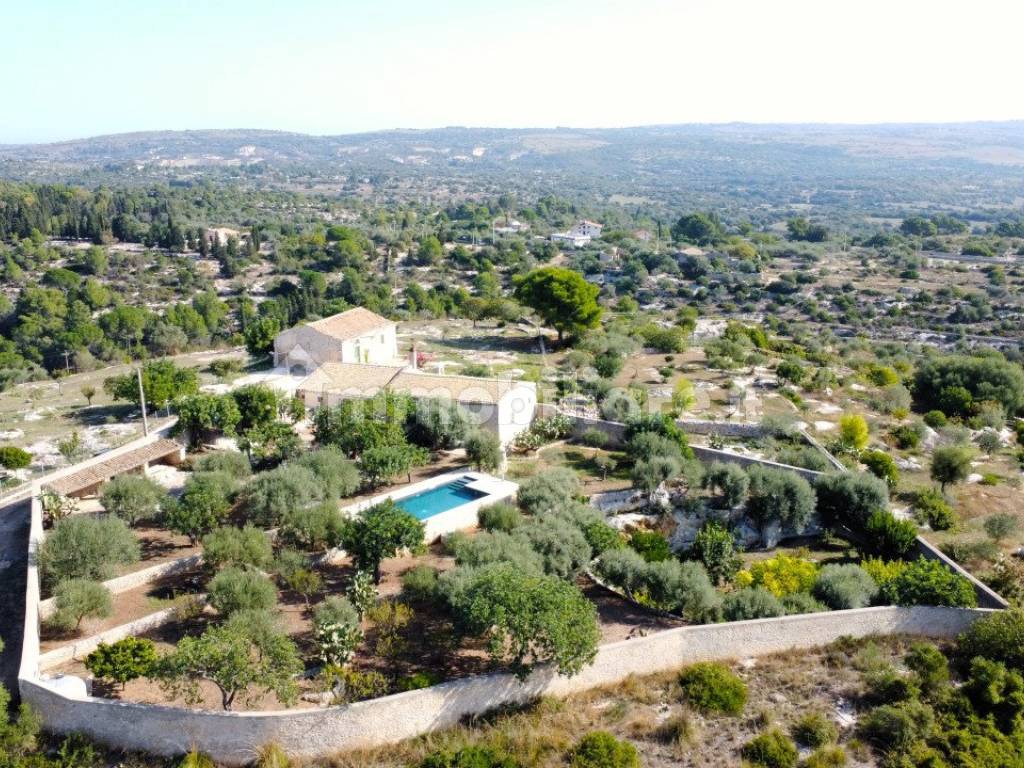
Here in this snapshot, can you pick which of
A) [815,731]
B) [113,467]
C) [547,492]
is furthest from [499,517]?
[113,467]

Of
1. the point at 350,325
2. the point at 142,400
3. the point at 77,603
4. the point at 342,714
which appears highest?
the point at 350,325

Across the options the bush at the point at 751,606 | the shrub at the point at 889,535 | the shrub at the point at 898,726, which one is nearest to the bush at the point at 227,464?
the bush at the point at 751,606

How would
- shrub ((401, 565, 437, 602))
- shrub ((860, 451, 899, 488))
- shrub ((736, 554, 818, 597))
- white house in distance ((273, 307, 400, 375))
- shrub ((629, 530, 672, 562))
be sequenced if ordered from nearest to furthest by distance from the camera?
shrub ((401, 565, 437, 602)), shrub ((736, 554, 818, 597)), shrub ((629, 530, 672, 562)), shrub ((860, 451, 899, 488)), white house in distance ((273, 307, 400, 375))

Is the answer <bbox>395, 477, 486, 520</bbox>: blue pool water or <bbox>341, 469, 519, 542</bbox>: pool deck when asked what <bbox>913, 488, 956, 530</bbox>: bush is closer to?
<bbox>341, 469, 519, 542</bbox>: pool deck

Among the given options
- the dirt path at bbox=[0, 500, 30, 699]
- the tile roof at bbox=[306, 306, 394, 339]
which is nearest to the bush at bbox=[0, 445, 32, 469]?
the dirt path at bbox=[0, 500, 30, 699]

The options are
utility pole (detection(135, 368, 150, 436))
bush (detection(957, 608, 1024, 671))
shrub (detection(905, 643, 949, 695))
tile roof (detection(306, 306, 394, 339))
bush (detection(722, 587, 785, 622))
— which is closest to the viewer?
shrub (detection(905, 643, 949, 695))

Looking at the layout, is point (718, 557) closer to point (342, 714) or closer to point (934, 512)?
point (934, 512)

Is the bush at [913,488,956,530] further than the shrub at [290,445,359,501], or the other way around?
the bush at [913,488,956,530]
